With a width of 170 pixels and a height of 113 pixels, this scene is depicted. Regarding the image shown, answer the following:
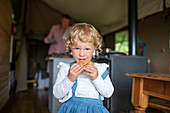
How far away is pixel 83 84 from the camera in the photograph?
0.97m

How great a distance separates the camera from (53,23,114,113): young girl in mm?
893

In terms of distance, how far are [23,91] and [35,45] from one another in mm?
2949

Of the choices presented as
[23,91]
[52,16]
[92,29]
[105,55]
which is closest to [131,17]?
[105,55]

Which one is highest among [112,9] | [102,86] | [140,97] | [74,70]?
[112,9]

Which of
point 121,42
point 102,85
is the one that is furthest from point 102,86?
point 121,42

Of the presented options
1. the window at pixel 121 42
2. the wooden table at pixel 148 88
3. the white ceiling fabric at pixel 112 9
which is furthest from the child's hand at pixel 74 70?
the window at pixel 121 42

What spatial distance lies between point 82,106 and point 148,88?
0.67 m

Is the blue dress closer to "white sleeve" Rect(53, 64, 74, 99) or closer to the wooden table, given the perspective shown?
"white sleeve" Rect(53, 64, 74, 99)

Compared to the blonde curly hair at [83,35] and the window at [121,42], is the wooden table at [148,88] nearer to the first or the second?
the blonde curly hair at [83,35]

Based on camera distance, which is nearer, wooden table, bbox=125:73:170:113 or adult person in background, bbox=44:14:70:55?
wooden table, bbox=125:73:170:113

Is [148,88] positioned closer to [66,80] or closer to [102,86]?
[102,86]

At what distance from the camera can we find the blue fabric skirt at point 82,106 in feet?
2.93

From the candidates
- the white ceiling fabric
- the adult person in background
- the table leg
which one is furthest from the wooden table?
the adult person in background

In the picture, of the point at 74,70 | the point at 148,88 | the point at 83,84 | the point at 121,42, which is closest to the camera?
the point at 74,70
